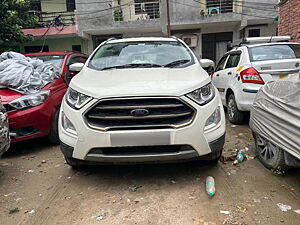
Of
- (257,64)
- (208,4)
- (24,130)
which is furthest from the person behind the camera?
(208,4)

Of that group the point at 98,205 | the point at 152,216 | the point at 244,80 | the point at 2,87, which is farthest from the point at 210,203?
the point at 2,87

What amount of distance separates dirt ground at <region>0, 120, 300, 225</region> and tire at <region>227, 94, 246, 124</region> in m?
1.67

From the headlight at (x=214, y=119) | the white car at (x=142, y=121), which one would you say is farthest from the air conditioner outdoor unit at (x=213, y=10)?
the headlight at (x=214, y=119)

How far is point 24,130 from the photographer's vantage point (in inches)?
150

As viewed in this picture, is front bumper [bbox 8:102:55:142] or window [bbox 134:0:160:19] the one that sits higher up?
window [bbox 134:0:160:19]

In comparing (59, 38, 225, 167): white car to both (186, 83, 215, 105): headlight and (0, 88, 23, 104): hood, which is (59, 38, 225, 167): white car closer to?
(186, 83, 215, 105): headlight

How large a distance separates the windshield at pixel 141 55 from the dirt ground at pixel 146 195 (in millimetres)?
1402

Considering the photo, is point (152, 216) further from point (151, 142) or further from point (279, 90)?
point (279, 90)

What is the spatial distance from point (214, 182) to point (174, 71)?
139 centimetres

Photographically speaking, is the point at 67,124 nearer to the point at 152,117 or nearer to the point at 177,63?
the point at 152,117

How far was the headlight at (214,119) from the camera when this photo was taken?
2.59m

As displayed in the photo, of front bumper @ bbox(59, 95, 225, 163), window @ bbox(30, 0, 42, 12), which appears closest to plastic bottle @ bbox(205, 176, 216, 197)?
front bumper @ bbox(59, 95, 225, 163)

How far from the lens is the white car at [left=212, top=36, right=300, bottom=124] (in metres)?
4.25

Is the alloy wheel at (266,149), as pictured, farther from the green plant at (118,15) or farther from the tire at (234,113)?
the green plant at (118,15)
